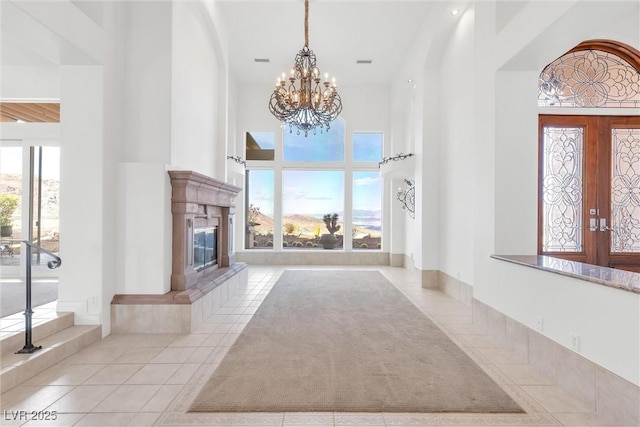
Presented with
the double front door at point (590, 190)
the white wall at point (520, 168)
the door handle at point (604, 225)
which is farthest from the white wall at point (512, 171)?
the door handle at point (604, 225)

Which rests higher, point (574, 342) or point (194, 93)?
point (194, 93)

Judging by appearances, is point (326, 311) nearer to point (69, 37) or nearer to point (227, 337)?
point (227, 337)

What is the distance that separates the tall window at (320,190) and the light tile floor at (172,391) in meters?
5.65

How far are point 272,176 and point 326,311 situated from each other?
18.1ft

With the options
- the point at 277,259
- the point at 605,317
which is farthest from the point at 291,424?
the point at 277,259

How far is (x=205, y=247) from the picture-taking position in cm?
491

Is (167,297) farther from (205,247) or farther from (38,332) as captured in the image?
(205,247)

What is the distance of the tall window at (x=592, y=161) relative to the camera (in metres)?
4.59

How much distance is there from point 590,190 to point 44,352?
6.21 meters

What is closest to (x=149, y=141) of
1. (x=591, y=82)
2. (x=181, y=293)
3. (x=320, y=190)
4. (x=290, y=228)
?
(x=181, y=293)

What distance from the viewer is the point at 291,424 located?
2.06 m

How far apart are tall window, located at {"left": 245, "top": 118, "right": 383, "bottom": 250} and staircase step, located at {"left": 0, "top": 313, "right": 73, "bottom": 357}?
6035 mm

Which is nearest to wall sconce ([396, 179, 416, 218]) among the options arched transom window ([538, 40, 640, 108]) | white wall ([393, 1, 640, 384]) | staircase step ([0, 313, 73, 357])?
white wall ([393, 1, 640, 384])

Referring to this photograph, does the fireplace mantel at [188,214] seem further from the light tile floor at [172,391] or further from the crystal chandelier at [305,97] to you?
the crystal chandelier at [305,97]
